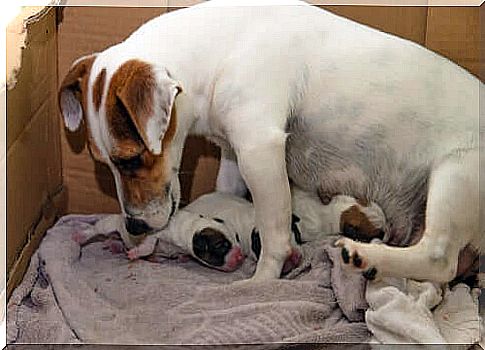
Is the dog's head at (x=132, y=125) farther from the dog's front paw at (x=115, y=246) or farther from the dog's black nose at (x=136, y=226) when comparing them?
the dog's front paw at (x=115, y=246)

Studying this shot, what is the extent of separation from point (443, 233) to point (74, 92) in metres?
0.69

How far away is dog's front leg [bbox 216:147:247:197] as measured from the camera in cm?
183

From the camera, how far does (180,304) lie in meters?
1.66

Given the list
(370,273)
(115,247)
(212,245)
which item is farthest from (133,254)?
(370,273)

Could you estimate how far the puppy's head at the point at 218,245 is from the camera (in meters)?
1.73

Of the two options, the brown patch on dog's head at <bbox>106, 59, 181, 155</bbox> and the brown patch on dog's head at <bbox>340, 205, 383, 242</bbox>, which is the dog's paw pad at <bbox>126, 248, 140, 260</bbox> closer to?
the brown patch on dog's head at <bbox>106, 59, 181, 155</bbox>

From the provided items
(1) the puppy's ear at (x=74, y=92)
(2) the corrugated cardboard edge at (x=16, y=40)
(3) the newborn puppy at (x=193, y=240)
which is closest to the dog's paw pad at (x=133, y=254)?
(3) the newborn puppy at (x=193, y=240)

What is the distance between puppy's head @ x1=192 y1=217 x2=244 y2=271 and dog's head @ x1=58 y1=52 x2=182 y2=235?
0.08 meters

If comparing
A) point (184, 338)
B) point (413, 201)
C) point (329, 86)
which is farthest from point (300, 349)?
point (329, 86)

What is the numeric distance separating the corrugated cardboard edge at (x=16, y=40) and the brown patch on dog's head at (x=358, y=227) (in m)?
0.62

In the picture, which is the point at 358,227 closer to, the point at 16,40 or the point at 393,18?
the point at 393,18

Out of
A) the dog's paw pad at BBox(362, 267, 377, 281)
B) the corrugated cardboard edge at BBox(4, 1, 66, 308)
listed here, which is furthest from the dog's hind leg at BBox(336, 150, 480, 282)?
the corrugated cardboard edge at BBox(4, 1, 66, 308)

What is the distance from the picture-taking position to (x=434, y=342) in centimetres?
147

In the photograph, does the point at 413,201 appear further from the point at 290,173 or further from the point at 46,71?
the point at 46,71
